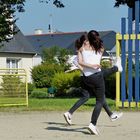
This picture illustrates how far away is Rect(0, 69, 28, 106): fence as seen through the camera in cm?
1727

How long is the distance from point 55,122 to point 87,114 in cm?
200

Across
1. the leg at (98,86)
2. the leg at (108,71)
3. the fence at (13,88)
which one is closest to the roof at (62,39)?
the fence at (13,88)

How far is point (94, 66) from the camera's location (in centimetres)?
1003

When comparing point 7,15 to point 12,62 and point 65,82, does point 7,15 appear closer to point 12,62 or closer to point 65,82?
point 65,82

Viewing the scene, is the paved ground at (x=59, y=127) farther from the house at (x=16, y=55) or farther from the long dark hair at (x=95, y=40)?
the house at (x=16, y=55)

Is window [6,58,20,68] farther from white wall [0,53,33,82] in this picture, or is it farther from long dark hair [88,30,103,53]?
long dark hair [88,30,103,53]

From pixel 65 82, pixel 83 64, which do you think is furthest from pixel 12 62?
pixel 83 64

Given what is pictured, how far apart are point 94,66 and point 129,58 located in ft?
17.0

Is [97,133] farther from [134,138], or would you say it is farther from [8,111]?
[8,111]

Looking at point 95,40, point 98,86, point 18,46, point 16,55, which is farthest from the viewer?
point 18,46

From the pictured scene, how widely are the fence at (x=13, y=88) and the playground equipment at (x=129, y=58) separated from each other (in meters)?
3.60

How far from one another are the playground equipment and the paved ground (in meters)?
1.49

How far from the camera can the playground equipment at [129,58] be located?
48.8 ft

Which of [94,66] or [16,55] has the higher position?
[94,66]
